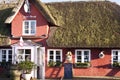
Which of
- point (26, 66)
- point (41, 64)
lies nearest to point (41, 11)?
point (41, 64)

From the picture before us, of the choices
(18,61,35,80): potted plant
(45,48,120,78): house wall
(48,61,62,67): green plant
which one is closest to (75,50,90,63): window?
(45,48,120,78): house wall

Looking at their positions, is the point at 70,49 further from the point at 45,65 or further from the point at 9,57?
the point at 9,57

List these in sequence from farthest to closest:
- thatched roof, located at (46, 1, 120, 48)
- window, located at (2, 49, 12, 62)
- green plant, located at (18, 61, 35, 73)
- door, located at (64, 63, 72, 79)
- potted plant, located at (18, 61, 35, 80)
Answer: window, located at (2, 49, 12, 62) < door, located at (64, 63, 72, 79) < thatched roof, located at (46, 1, 120, 48) < green plant, located at (18, 61, 35, 73) < potted plant, located at (18, 61, 35, 80)

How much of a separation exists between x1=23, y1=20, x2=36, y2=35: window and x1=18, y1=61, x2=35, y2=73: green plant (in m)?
3.35

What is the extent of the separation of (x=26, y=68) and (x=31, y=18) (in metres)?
4.81

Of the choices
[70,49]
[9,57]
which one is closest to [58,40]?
[70,49]

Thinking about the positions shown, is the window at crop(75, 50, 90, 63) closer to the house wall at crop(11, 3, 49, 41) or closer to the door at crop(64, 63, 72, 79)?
the door at crop(64, 63, 72, 79)

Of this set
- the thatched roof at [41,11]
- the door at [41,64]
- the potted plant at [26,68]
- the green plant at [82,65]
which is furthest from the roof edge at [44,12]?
the potted plant at [26,68]

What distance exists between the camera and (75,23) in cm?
3209

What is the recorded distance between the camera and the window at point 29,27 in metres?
31.2

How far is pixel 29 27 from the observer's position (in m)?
31.2

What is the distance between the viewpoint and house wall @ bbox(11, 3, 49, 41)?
31.0 m

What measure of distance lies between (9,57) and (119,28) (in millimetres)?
9386

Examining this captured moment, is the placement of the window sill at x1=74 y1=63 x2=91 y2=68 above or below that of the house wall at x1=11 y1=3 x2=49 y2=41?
below
